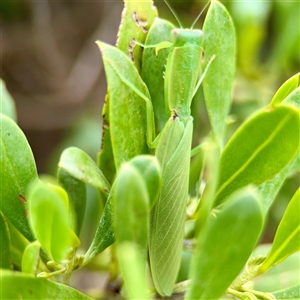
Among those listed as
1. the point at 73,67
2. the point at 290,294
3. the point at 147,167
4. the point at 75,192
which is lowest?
the point at 290,294

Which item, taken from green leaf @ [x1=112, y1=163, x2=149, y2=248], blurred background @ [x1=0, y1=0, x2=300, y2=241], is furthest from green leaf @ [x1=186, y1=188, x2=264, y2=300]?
blurred background @ [x1=0, y1=0, x2=300, y2=241]

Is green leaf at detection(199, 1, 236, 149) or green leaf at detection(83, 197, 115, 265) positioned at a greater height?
green leaf at detection(199, 1, 236, 149)

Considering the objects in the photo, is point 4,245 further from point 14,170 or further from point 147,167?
point 147,167

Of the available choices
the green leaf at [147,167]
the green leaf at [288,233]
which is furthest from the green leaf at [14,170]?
the green leaf at [288,233]

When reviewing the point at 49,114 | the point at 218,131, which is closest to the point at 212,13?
the point at 218,131

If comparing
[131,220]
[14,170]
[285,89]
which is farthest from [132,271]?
[285,89]

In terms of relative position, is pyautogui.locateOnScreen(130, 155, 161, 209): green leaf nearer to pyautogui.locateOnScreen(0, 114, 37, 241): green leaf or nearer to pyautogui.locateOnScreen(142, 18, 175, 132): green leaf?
pyautogui.locateOnScreen(0, 114, 37, 241): green leaf
